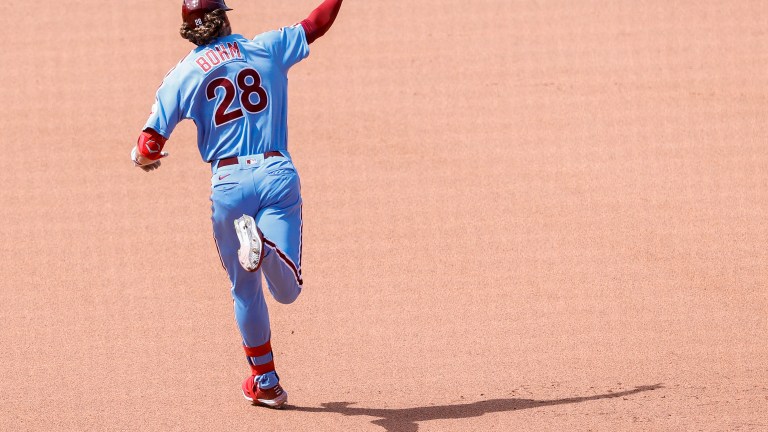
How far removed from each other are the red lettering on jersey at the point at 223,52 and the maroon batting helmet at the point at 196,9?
167 mm

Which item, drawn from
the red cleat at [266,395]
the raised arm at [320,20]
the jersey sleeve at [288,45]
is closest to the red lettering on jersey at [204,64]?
the jersey sleeve at [288,45]

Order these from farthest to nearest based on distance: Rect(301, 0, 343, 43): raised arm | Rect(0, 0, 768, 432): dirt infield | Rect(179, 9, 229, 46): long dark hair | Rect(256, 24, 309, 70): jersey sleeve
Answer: Rect(0, 0, 768, 432): dirt infield, Rect(301, 0, 343, 43): raised arm, Rect(256, 24, 309, 70): jersey sleeve, Rect(179, 9, 229, 46): long dark hair

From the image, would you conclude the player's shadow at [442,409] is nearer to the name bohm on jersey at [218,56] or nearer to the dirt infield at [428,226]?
the dirt infield at [428,226]

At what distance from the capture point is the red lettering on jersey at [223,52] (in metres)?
5.65

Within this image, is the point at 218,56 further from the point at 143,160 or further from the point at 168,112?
the point at 143,160

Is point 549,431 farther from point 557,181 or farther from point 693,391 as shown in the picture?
point 557,181

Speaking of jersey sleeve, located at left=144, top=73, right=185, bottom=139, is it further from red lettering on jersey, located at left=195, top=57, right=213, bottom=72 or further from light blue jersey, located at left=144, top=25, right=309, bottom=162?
red lettering on jersey, located at left=195, top=57, right=213, bottom=72

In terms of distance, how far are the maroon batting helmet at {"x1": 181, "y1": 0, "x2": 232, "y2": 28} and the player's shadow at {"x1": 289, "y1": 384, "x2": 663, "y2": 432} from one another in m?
2.04

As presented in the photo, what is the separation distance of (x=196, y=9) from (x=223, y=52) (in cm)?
26

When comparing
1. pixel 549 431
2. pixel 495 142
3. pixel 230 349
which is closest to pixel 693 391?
pixel 549 431

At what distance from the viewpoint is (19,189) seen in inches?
370

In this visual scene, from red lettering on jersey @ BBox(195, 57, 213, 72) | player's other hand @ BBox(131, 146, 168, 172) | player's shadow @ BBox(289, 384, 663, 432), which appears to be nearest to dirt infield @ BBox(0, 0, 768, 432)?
player's shadow @ BBox(289, 384, 663, 432)

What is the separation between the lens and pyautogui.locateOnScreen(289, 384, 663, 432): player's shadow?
19.4ft

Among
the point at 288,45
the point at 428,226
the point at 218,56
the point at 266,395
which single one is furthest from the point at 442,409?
the point at 428,226
